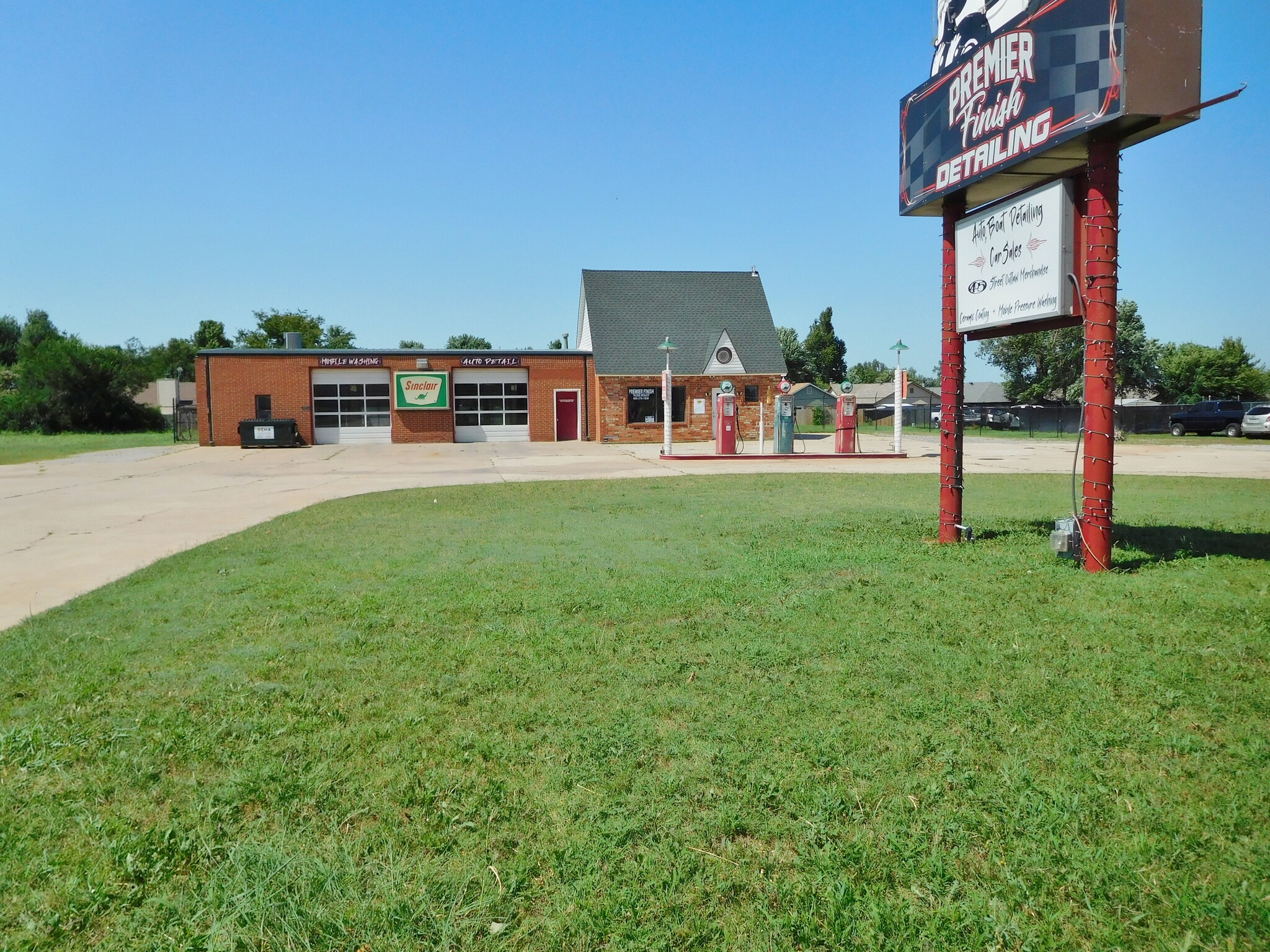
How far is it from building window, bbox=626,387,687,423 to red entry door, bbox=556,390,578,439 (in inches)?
106

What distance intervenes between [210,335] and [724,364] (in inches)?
2944

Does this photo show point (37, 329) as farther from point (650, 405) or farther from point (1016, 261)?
point (1016, 261)

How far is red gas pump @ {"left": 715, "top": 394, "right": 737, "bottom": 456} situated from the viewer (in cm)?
2608

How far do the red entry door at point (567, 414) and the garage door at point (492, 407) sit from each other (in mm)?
1362

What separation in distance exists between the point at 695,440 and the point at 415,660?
107 feet

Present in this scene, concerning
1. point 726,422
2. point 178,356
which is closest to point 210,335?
point 178,356

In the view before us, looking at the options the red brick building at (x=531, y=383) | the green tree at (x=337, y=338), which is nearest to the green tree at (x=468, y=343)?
the green tree at (x=337, y=338)

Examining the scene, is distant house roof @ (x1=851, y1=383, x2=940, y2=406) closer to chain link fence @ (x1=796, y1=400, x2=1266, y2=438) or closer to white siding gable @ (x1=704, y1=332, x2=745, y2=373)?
chain link fence @ (x1=796, y1=400, x2=1266, y2=438)

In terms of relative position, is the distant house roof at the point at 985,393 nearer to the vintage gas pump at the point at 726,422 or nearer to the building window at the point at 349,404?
the building window at the point at 349,404

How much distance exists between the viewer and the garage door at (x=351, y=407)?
3591cm

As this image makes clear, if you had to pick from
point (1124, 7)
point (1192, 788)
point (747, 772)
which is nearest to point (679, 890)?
point (747, 772)

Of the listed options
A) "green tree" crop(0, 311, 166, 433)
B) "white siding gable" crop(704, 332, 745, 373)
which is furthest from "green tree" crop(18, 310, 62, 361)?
"white siding gable" crop(704, 332, 745, 373)

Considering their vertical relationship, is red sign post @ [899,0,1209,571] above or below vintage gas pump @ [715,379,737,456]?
above

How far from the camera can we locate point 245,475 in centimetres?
1992
